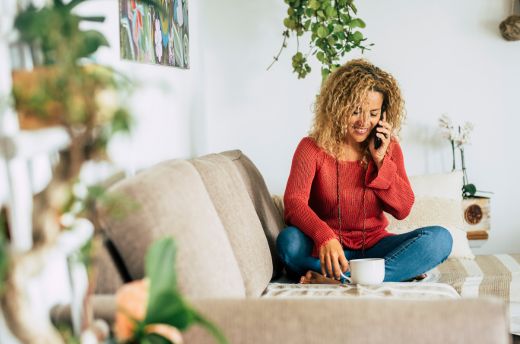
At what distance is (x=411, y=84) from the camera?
397 centimetres

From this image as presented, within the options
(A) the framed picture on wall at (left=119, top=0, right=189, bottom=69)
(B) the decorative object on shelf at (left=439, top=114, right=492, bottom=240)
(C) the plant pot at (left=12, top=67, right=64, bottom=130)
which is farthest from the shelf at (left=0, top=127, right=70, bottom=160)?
(B) the decorative object on shelf at (left=439, top=114, right=492, bottom=240)

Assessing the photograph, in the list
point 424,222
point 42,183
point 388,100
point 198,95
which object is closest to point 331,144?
point 388,100

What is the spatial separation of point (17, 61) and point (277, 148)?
2660mm

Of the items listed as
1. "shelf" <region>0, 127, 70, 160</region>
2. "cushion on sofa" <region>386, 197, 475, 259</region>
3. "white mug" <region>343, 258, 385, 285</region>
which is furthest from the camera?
"cushion on sofa" <region>386, 197, 475, 259</region>

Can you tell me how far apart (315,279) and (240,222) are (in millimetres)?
396

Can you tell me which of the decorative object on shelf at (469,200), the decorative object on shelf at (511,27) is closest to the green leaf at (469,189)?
the decorative object on shelf at (469,200)

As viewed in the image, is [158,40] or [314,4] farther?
[314,4]

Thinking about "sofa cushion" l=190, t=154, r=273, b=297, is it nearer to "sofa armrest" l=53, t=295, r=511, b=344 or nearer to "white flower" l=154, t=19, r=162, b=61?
"white flower" l=154, t=19, r=162, b=61

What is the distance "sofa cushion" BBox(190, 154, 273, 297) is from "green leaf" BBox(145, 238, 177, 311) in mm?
1100

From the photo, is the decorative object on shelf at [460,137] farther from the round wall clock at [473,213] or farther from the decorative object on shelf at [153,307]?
the decorative object on shelf at [153,307]

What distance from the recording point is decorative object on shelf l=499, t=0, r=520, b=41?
3.81m

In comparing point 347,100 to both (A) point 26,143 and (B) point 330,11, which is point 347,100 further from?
(A) point 26,143

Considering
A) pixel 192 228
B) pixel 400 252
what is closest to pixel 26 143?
pixel 192 228

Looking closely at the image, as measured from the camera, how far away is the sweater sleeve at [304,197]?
8.93 feet
